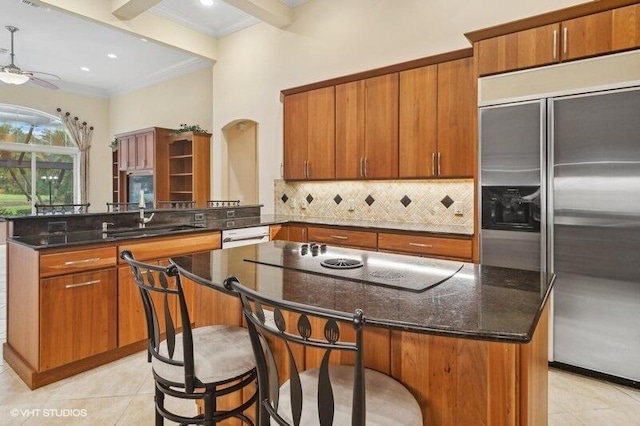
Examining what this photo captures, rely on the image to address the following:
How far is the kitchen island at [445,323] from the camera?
3.43 feet

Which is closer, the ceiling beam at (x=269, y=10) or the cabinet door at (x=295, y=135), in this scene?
the ceiling beam at (x=269, y=10)

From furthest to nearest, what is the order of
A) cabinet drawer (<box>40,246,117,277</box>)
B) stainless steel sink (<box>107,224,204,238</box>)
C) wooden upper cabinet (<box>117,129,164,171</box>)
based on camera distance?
wooden upper cabinet (<box>117,129,164,171</box>) → stainless steel sink (<box>107,224,204,238</box>) → cabinet drawer (<box>40,246,117,277</box>)

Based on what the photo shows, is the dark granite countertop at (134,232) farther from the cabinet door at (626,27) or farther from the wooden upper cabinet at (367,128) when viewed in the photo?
the cabinet door at (626,27)

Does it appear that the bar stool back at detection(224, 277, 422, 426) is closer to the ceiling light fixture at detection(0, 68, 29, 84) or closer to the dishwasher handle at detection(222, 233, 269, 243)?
the dishwasher handle at detection(222, 233, 269, 243)

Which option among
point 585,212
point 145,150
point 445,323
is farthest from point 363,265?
point 145,150

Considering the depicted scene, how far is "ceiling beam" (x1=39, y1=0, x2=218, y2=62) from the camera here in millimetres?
4246

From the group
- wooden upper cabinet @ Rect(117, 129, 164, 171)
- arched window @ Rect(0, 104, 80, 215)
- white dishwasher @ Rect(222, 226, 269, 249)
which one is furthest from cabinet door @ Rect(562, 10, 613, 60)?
arched window @ Rect(0, 104, 80, 215)

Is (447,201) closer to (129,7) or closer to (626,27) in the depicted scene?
(626,27)

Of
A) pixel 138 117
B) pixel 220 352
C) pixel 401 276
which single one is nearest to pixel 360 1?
pixel 401 276

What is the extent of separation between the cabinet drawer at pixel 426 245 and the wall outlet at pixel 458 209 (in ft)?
2.14

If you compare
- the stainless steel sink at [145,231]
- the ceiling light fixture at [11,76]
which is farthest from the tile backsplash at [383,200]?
the ceiling light fixture at [11,76]

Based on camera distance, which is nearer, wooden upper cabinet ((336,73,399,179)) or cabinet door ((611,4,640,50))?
cabinet door ((611,4,640,50))

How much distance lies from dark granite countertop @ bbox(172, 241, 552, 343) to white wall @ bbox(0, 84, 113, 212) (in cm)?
824

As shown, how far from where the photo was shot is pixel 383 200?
4375mm
